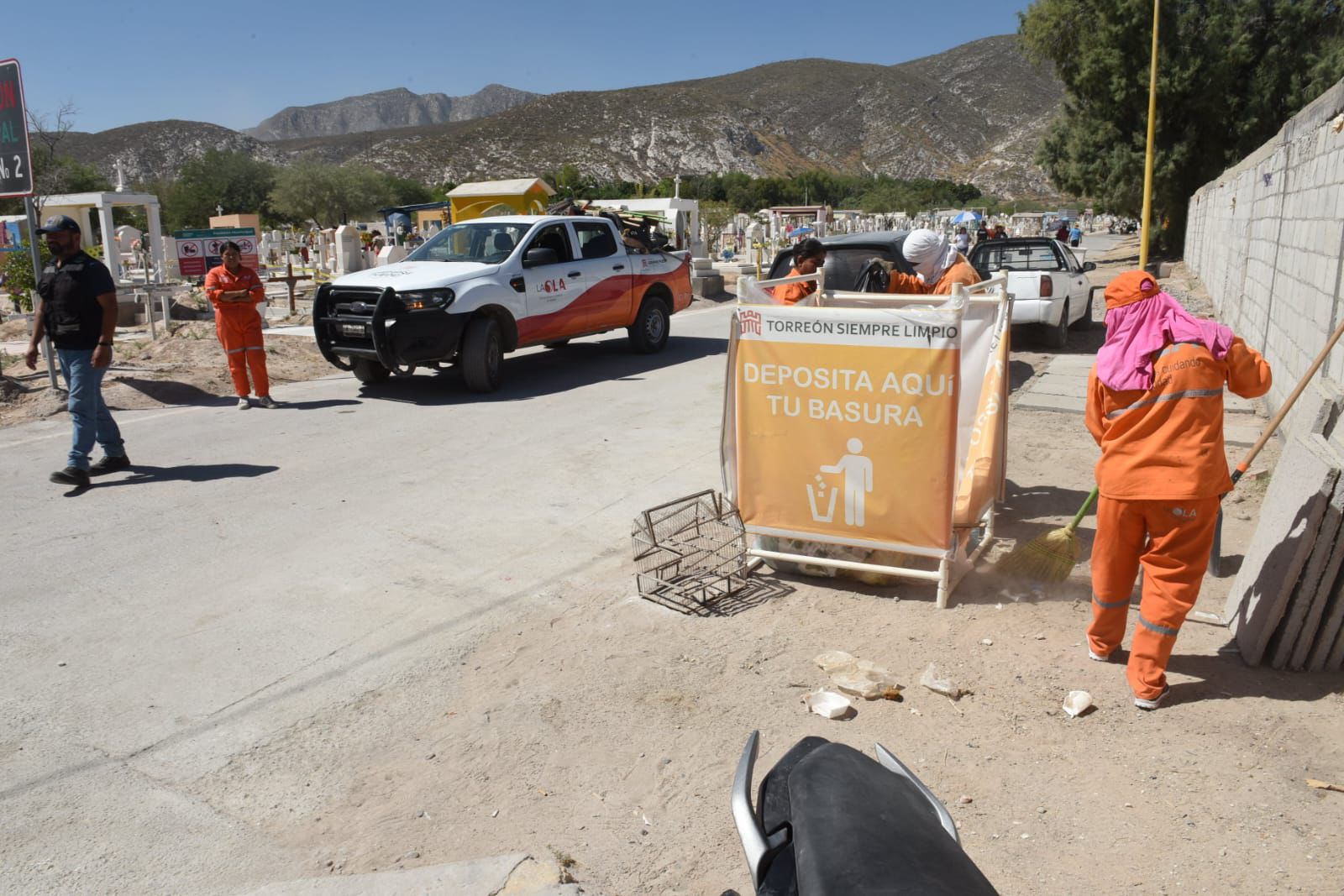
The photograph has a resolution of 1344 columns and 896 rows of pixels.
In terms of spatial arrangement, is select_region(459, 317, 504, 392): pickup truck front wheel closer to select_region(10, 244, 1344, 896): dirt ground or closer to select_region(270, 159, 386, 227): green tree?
select_region(10, 244, 1344, 896): dirt ground

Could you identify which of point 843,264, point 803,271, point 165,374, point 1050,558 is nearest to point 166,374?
point 165,374

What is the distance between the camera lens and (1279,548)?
401 centimetres

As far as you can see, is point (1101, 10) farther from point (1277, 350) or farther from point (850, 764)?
point (850, 764)

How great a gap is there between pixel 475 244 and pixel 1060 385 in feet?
22.8

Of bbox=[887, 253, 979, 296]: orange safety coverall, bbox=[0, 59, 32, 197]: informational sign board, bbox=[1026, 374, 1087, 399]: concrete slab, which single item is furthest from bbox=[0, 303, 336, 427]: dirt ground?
bbox=[1026, 374, 1087, 399]: concrete slab

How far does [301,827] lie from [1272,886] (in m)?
3.02

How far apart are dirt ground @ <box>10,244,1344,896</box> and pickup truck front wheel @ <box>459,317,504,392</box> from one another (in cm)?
593

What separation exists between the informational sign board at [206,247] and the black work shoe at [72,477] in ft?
41.5

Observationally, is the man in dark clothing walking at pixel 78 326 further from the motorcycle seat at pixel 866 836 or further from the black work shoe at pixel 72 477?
the motorcycle seat at pixel 866 836

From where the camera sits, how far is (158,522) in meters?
6.37

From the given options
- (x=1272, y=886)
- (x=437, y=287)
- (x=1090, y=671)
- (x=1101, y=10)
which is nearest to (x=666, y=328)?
(x=437, y=287)

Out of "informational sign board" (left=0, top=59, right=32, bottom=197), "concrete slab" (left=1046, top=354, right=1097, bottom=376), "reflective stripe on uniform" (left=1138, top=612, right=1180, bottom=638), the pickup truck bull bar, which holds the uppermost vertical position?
"informational sign board" (left=0, top=59, right=32, bottom=197)

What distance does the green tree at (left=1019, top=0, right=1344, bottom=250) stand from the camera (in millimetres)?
31703

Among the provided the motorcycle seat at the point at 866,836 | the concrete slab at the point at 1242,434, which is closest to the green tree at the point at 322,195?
the concrete slab at the point at 1242,434
